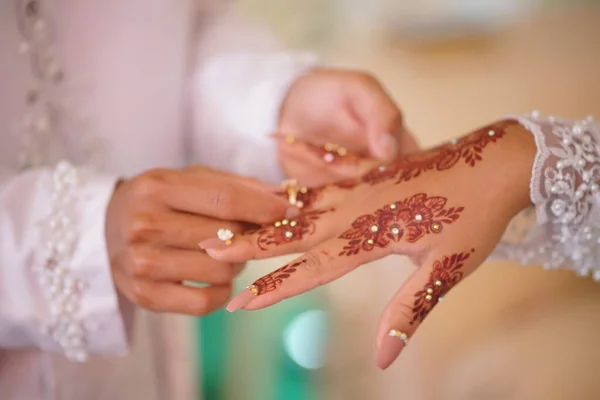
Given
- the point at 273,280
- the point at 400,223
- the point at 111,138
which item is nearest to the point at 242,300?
the point at 273,280

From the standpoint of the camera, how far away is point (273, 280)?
39cm

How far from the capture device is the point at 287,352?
87 centimetres

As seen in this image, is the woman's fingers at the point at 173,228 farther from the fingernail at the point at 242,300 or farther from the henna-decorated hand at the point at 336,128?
the henna-decorated hand at the point at 336,128

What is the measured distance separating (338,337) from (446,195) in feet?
1.63

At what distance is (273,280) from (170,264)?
10 cm

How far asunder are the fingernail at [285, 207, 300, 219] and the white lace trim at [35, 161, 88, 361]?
18 cm

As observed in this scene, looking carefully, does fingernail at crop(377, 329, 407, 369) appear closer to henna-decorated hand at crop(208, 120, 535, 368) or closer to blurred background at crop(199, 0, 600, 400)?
henna-decorated hand at crop(208, 120, 535, 368)

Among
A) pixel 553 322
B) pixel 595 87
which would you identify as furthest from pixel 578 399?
pixel 595 87

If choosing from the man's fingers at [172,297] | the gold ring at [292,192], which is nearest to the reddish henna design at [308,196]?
the gold ring at [292,192]

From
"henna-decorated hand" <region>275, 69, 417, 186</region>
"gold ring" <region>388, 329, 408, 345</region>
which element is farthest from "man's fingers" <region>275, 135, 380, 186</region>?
"gold ring" <region>388, 329, 408, 345</region>

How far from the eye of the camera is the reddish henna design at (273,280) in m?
0.38

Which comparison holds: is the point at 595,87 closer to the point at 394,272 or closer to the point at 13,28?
the point at 394,272

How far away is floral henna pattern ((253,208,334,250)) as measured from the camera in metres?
0.44

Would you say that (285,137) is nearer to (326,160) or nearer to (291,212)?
(326,160)
